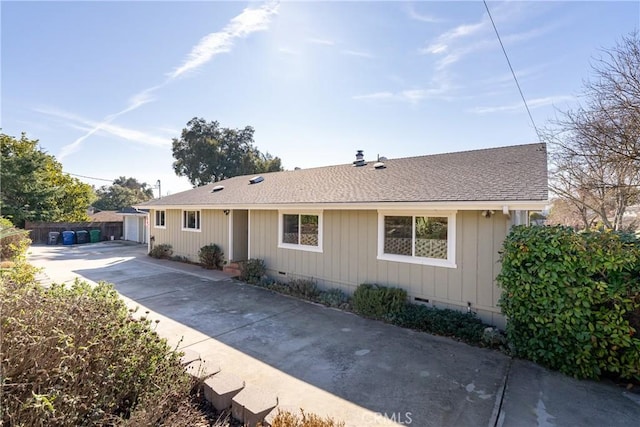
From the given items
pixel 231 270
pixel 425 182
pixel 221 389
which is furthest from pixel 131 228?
pixel 221 389

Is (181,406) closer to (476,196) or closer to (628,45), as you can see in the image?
(476,196)

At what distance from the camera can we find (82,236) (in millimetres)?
21422

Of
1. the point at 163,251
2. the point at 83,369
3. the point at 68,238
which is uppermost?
the point at 83,369

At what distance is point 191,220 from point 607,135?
1529cm

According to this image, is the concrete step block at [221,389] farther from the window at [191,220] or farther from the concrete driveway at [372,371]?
the window at [191,220]

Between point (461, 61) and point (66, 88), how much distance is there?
12680 millimetres

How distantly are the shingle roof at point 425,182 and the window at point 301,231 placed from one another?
1.95 feet

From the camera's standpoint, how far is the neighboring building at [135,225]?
21492mm

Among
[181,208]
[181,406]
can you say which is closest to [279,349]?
[181,406]

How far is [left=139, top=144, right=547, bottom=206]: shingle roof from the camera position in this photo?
6.26 m

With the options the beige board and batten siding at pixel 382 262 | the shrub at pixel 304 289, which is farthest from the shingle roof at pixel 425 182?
the shrub at pixel 304 289

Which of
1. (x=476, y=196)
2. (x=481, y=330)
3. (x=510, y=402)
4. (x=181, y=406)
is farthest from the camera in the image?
(x=476, y=196)

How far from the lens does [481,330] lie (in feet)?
18.7

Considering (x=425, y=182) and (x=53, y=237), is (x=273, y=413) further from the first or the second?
(x=53, y=237)
